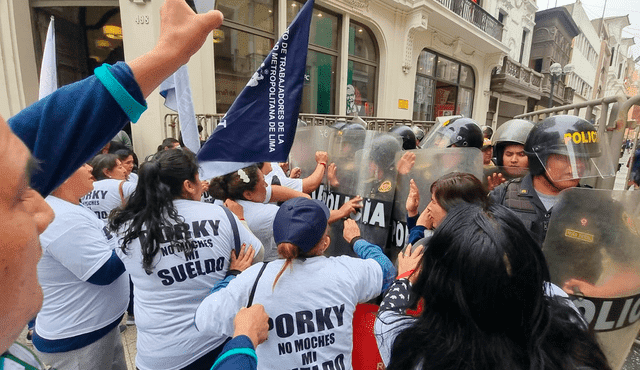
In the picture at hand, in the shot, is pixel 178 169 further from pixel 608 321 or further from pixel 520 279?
pixel 608 321

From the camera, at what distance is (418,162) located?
2312mm

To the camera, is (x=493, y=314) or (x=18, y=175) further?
(x=493, y=314)

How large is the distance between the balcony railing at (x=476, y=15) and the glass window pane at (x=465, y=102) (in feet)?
8.68

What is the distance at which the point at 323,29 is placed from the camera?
9297mm

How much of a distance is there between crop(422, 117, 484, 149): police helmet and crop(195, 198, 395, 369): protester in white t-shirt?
1.82 metres

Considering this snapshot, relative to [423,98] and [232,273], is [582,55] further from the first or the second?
[232,273]

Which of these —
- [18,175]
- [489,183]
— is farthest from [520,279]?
[489,183]

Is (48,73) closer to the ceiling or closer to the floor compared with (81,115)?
closer to the ceiling

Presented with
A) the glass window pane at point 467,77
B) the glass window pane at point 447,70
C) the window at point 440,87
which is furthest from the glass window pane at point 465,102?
the glass window pane at point 447,70

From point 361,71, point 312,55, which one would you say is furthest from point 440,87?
point 312,55

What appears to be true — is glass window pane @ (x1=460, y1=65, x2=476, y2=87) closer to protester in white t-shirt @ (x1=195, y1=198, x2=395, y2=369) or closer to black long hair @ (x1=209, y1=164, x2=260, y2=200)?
black long hair @ (x1=209, y1=164, x2=260, y2=200)

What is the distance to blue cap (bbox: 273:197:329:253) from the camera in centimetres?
132

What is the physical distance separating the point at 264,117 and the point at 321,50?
8351 mm

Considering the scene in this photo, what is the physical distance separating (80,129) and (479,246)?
962mm
